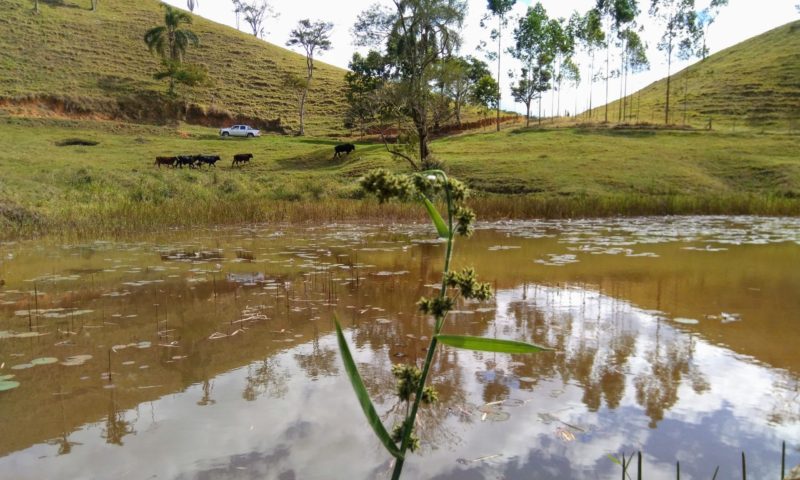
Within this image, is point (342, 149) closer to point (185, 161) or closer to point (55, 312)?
point (185, 161)

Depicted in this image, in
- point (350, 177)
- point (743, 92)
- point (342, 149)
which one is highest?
point (743, 92)

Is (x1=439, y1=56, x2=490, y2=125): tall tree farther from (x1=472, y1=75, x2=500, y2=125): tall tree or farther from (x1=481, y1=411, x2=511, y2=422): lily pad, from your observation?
(x1=481, y1=411, x2=511, y2=422): lily pad

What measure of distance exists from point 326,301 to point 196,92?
50.4 meters

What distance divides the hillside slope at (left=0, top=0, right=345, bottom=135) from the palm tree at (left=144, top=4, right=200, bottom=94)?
1935mm

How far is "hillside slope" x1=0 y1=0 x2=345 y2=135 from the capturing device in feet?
141

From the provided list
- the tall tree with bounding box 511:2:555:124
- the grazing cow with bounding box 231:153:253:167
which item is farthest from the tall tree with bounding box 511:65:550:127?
the grazing cow with bounding box 231:153:253:167

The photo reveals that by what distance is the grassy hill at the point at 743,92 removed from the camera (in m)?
41.2

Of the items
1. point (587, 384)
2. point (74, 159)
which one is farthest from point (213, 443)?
point (74, 159)

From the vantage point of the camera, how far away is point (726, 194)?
65.5ft

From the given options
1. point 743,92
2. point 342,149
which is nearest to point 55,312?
point 342,149

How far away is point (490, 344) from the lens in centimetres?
100

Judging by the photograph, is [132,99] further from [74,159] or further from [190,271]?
[190,271]

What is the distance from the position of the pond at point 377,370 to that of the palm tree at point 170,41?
44.5 m

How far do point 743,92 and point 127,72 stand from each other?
53.5 m
